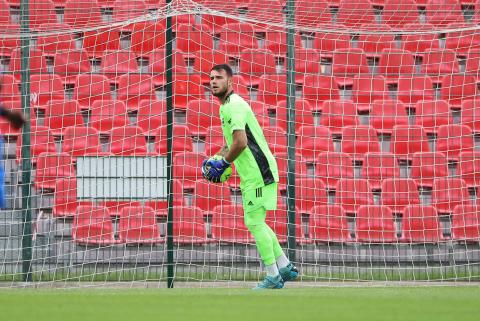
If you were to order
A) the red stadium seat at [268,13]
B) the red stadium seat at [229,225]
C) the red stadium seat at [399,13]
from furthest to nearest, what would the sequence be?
the red stadium seat at [399,13], the red stadium seat at [268,13], the red stadium seat at [229,225]

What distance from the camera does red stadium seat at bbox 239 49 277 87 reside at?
12.6 meters

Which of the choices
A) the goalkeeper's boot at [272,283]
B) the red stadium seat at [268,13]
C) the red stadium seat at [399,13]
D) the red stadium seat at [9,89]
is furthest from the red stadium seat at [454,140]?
the red stadium seat at [9,89]

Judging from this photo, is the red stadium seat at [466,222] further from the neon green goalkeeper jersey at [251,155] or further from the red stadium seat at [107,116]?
the red stadium seat at [107,116]

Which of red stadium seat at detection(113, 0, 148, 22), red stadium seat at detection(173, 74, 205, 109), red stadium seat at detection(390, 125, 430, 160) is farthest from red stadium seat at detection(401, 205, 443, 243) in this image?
red stadium seat at detection(113, 0, 148, 22)

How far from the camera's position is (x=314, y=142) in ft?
40.5

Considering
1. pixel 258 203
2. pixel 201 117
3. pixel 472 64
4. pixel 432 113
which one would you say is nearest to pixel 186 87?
pixel 201 117

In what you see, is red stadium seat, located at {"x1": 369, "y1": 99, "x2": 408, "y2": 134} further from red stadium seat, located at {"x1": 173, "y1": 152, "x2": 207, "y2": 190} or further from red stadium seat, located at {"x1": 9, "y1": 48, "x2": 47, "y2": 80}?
red stadium seat, located at {"x1": 9, "y1": 48, "x2": 47, "y2": 80}

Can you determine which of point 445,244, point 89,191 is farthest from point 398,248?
point 89,191

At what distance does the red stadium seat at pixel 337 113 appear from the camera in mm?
12562

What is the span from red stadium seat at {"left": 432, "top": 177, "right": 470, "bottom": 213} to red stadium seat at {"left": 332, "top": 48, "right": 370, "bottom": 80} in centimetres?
209

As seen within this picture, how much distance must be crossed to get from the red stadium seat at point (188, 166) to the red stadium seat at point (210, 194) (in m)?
0.13

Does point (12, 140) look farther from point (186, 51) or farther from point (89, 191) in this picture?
point (186, 51)

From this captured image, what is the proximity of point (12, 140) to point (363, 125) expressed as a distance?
476cm

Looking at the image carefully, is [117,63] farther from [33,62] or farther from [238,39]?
[238,39]
